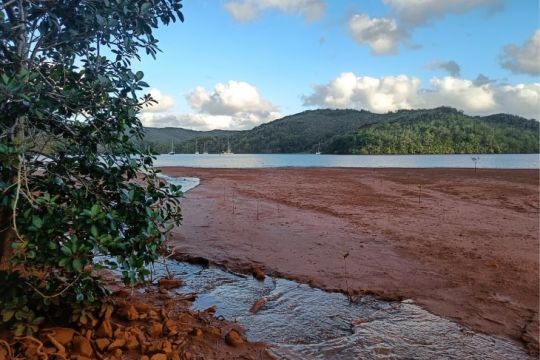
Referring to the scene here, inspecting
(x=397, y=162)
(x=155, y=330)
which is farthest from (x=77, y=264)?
(x=397, y=162)

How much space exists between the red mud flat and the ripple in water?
389 millimetres

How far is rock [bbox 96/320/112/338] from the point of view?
3867 millimetres

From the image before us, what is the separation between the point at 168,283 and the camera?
680cm

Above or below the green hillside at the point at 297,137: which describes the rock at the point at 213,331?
below

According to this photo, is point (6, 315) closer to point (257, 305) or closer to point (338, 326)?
point (257, 305)

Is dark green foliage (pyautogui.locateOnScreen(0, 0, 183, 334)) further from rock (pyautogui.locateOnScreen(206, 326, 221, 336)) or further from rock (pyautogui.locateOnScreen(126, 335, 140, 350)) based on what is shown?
rock (pyautogui.locateOnScreen(206, 326, 221, 336))

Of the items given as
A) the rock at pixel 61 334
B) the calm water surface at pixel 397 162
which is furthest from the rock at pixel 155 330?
the calm water surface at pixel 397 162

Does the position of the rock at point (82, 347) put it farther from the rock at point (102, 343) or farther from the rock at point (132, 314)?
the rock at point (132, 314)

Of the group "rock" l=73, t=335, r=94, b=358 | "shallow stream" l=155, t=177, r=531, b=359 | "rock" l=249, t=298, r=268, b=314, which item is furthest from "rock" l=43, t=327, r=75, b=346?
"rock" l=249, t=298, r=268, b=314

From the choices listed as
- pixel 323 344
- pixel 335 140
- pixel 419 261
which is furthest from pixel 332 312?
pixel 335 140

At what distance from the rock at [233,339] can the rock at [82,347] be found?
4.78 feet

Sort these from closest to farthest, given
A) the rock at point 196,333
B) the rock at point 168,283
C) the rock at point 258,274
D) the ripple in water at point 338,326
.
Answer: the rock at point 196,333
the ripple in water at point 338,326
the rock at point 168,283
the rock at point 258,274

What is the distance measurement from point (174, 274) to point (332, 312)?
3204mm

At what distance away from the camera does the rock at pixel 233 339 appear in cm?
452
